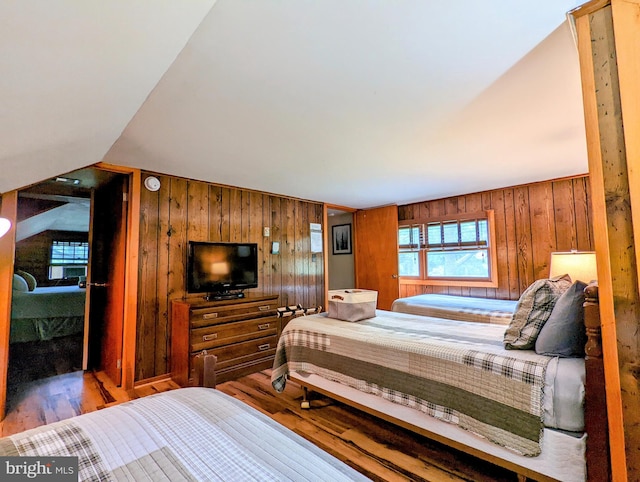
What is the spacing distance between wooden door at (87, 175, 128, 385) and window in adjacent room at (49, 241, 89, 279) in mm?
3166

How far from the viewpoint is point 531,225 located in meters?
3.90

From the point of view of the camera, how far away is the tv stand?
3336mm

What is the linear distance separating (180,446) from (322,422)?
1653mm

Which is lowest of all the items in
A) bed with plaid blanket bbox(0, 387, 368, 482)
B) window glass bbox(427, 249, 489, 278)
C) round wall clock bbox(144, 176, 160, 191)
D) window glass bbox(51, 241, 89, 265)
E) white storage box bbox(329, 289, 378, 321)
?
bed with plaid blanket bbox(0, 387, 368, 482)

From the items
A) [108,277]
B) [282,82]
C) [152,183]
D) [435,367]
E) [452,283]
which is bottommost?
[435,367]

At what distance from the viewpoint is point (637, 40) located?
110cm

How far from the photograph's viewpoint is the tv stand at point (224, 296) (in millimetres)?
3336

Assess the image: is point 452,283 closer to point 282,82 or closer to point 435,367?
point 435,367

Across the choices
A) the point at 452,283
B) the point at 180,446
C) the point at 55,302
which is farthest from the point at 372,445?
the point at 55,302

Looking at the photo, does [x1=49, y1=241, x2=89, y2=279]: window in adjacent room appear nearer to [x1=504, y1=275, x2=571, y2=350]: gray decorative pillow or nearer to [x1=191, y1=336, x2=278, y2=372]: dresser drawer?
[x1=191, y1=336, x2=278, y2=372]: dresser drawer

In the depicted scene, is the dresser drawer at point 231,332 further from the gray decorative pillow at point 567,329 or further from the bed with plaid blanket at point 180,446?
the gray decorative pillow at point 567,329

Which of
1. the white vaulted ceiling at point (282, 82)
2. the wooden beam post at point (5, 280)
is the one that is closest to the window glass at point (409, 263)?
the white vaulted ceiling at point (282, 82)

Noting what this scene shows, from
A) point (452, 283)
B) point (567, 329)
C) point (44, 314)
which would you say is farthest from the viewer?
point (452, 283)

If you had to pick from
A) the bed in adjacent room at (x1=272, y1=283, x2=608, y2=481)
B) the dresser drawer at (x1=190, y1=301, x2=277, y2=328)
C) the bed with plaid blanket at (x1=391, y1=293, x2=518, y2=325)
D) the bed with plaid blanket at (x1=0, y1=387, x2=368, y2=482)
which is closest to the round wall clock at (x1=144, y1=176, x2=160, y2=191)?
the dresser drawer at (x1=190, y1=301, x2=277, y2=328)
